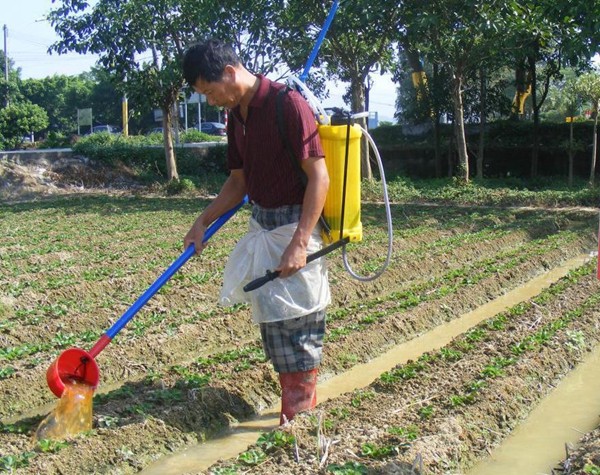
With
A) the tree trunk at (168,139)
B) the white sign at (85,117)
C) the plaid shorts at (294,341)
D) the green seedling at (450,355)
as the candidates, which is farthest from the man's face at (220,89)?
the white sign at (85,117)

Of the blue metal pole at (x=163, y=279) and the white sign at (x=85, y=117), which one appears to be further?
the white sign at (x=85, y=117)

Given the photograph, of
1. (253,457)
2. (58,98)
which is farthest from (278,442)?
(58,98)

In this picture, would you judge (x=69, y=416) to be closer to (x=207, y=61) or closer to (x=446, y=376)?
(x=207, y=61)

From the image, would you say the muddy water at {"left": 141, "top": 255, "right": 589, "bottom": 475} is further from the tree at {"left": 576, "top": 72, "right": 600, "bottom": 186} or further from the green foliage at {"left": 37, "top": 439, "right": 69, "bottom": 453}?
the tree at {"left": 576, "top": 72, "right": 600, "bottom": 186}

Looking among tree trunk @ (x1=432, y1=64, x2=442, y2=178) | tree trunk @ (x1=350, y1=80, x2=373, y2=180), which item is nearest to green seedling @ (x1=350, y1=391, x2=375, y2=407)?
tree trunk @ (x1=350, y1=80, x2=373, y2=180)

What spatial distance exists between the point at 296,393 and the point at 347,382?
60.6 inches

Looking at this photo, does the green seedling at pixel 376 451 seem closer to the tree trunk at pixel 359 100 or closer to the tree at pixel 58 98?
the tree trunk at pixel 359 100

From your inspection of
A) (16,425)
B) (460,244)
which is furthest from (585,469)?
(460,244)

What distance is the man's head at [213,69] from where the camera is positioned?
3.70m

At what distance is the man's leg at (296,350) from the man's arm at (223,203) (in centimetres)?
60

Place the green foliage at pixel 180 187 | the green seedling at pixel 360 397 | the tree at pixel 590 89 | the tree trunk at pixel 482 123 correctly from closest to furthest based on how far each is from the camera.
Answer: the green seedling at pixel 360 397, the tree at pixel 590 89, the tree trunk at pixel 482 123, the green foliage at pixel 180 187

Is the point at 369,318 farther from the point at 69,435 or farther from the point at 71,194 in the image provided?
the point at 71,194

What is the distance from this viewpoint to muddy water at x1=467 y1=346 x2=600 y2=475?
412cm

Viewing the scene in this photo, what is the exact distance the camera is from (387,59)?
57.5ft
